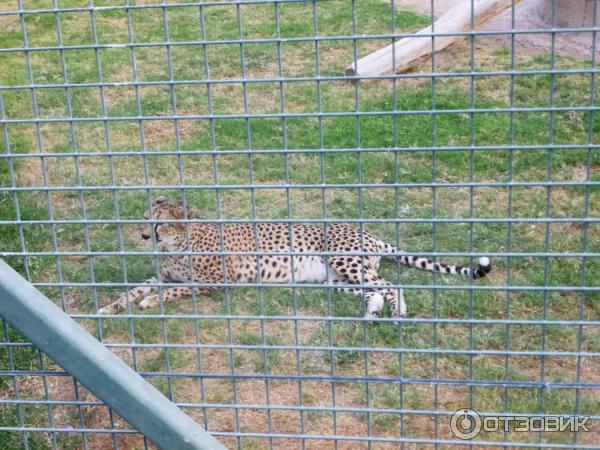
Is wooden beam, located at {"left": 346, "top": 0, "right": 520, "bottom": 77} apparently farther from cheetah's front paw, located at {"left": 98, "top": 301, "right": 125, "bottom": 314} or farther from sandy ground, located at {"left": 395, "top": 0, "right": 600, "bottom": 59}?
cheetah's front paw, located at {"left": 98, "top": 301, "right": 125, "bottom": 314}

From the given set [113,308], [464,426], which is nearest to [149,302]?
[113,308]

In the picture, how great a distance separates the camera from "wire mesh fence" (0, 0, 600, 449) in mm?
2773

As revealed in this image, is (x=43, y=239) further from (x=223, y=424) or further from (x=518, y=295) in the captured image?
(x=518, y=295)

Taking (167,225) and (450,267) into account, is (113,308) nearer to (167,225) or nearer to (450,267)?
(167,225)

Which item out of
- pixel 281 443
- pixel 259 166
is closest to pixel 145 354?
pixel 281 443

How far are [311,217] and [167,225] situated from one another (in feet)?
3.53

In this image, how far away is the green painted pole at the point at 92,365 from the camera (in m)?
2.49

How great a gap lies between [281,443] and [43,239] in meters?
2.99

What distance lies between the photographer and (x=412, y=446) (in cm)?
353

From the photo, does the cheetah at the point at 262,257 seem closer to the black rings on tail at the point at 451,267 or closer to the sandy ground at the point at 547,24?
the black rings on tail at the point at 451,267

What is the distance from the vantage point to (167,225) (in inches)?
227

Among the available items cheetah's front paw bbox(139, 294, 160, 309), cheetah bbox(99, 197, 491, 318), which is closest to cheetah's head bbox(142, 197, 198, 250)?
cheetah bbox(99, 197, 491, 318)

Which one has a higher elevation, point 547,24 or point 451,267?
point 547,24

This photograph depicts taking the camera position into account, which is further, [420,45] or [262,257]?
[420,45]
